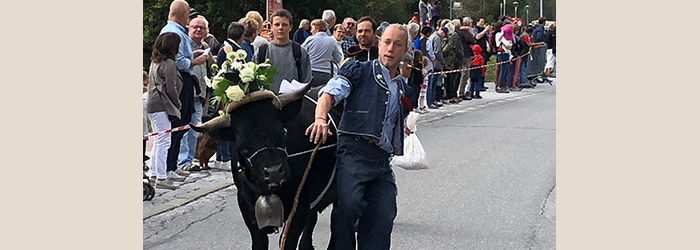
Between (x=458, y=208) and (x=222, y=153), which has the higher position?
(x=222, y=153)

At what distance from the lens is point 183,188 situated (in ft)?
33.3

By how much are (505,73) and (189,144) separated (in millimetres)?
15928

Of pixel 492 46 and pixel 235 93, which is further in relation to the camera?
pixel 492 46

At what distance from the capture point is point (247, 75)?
5219mm

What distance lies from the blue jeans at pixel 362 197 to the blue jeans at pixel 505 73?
65.0 ft

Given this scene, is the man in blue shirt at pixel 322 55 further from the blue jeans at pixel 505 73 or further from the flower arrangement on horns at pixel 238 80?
the blue jeans at pixel 505 73

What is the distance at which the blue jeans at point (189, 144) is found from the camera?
35.6 feet

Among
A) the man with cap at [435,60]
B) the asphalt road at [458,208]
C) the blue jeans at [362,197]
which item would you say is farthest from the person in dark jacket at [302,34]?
the blue jeans at [362,197]

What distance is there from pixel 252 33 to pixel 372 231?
6.48 m

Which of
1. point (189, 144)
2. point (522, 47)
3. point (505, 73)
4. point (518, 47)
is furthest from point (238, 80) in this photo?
point (522, 47)

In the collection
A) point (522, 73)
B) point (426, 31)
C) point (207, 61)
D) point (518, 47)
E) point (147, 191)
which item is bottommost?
point (147, 191)

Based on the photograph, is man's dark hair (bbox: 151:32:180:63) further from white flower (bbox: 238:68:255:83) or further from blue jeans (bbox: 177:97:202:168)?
white flower (bbox: 238:68:255:83)

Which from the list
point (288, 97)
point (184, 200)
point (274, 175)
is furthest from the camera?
point (184, 200)

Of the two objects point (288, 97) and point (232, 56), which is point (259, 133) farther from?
point (232, 56)
